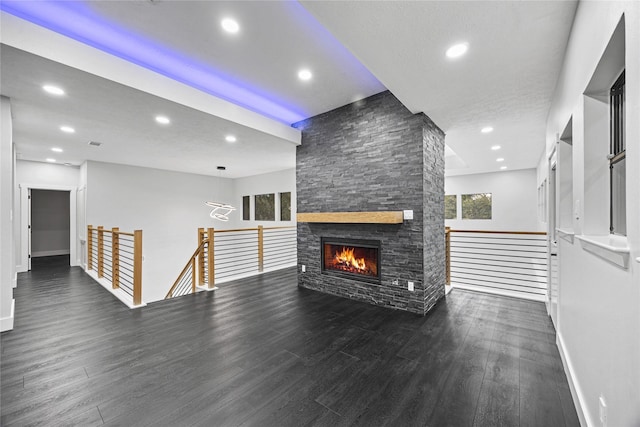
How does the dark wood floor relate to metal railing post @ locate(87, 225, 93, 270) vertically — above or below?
below

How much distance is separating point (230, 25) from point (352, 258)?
354cm

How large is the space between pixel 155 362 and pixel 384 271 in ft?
9.98

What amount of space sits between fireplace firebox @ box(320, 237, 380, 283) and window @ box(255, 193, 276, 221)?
4470 millimetres

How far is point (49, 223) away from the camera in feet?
30.4

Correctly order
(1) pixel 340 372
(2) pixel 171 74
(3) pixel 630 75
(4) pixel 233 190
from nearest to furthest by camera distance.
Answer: (3) pixel 630 75
(1) pixel 340 372
(2) pixel 171 74
(4) pixel 233 190

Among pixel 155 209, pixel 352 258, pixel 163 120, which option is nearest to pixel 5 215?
pixel 163 120

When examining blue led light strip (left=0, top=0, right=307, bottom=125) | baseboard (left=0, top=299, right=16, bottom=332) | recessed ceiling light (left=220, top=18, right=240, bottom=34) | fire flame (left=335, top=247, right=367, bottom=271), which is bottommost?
baseboard (left=0, top=299, right=16, bottom=332)

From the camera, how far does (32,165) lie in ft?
22.3

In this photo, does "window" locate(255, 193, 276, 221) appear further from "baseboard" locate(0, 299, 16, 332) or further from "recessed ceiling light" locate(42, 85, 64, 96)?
"baseboard" locate(0, 299, 16, 332)

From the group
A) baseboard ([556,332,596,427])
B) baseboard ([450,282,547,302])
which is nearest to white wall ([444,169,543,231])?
baseboard ([450,282,547,302])

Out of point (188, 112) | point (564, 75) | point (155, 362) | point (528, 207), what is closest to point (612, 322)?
point (564, 75)

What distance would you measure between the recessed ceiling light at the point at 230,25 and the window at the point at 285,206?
5864 mm

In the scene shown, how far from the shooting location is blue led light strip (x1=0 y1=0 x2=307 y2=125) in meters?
2.45

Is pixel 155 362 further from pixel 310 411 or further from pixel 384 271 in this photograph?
pixel 384 271
